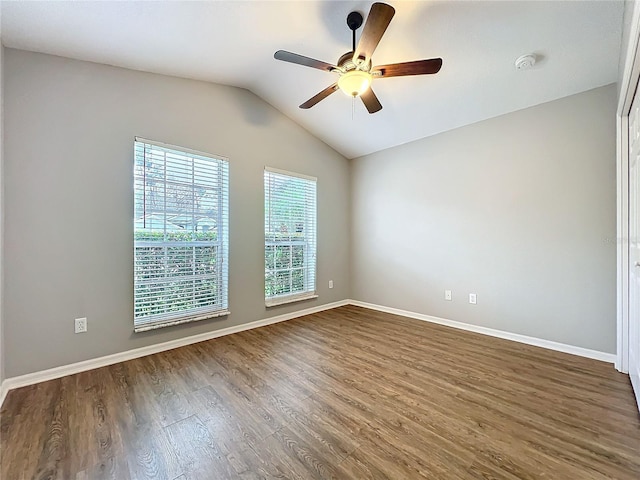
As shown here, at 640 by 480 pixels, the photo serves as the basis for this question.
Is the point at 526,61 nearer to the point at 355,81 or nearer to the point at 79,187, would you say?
the point at 355,81

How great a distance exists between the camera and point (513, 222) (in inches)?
121

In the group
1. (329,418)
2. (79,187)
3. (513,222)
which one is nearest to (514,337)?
(513,222)

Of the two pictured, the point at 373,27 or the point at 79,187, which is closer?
the point at 373,27

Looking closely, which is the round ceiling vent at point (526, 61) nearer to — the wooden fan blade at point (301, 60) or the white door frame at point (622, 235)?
the white door frame at point (622, 235)

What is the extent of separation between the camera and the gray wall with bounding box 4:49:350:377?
7.01 feet

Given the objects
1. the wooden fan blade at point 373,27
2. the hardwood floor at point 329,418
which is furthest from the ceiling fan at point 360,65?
the hardwood floor at point 329,418

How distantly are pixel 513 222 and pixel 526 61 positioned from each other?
1563 millimetres

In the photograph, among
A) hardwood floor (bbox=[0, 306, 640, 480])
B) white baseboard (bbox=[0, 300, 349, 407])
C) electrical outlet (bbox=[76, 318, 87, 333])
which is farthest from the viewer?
electrical outlet (bbox=[76, 318, 87, 333])

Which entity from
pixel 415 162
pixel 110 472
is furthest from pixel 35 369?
pixel 415 162

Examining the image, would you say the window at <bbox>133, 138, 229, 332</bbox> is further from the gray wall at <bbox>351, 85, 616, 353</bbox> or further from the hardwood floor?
the gray wall at <bbox>351, 85, 616, 353</bbox>

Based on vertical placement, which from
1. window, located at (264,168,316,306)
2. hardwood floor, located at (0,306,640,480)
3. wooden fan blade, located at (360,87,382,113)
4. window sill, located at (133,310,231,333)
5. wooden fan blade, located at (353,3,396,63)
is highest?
wooden fan blade, located at (353,3,396,63)

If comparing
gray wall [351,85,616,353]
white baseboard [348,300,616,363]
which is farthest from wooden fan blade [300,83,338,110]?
white baseboard [348,300,616,363]

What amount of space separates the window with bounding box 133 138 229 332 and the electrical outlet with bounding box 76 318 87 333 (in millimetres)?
371

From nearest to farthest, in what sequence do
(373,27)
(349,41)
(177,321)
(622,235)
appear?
(373,27) < (622,235) < (349,41) < (177,321)
